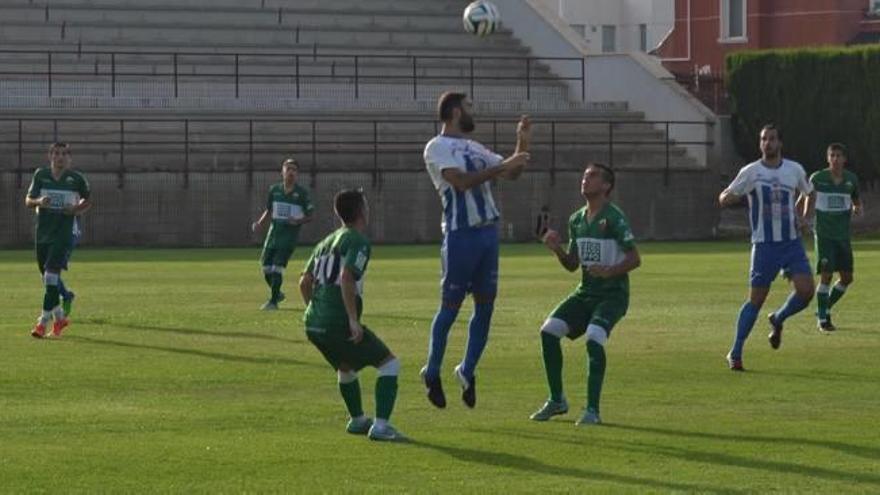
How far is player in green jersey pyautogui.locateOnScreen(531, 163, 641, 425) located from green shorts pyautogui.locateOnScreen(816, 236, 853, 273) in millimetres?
9352

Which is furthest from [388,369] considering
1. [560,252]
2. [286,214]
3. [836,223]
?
[286,214]

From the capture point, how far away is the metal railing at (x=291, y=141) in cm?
4538

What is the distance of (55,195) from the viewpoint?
2169 centimetres

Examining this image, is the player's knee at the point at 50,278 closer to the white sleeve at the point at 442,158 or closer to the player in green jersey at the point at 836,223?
the white sleeve at the point at 442,158

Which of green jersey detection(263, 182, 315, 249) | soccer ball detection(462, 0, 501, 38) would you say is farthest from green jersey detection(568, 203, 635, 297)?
soccer ball detection(462, 0, 501, 38)

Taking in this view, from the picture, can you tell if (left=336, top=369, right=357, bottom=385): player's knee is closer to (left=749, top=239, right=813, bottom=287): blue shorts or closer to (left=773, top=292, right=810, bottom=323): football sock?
(left=749, top=239, right=813, bottom=287): blue shorts

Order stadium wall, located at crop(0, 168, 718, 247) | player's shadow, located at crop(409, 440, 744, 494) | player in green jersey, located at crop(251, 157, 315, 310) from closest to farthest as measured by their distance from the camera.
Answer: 1. player's shadow, located at crop(409, 440, 744, 494)
2. player in green jersey, located at crop(251, 157, 315, 310)
3. stadium wall, located at crop(0, 168, 718, 247)

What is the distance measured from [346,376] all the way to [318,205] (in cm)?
3239

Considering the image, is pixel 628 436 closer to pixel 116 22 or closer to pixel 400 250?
pixel 400 250

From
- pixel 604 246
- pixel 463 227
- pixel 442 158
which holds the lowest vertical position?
pixel 604 246

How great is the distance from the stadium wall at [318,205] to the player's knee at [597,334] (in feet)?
100.0

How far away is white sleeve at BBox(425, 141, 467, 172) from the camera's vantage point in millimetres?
14312

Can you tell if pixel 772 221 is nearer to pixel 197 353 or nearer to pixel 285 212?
pixel 197 353

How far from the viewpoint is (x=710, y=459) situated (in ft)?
41.9
